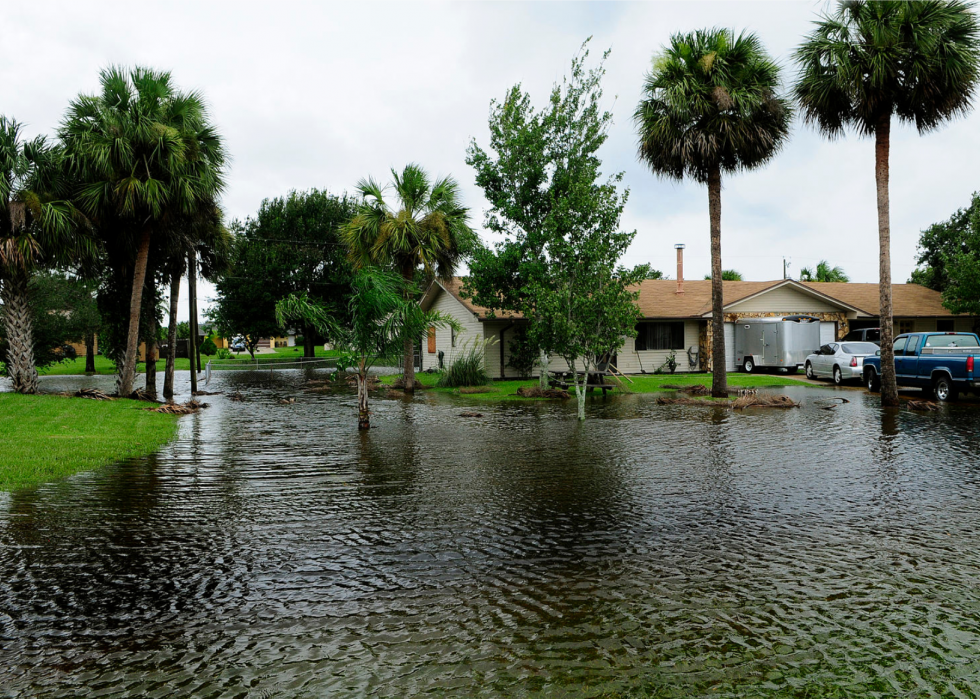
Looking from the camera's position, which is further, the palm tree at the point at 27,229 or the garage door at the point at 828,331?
the garage door at the point at 828,331

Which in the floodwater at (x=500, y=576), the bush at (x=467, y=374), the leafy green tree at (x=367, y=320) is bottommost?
the floodwater at (x=500, y=576)

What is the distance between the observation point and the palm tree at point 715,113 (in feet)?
67.8

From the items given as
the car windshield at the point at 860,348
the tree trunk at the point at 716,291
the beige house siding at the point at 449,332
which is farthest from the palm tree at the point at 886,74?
the beige house siding at the point at 449,332

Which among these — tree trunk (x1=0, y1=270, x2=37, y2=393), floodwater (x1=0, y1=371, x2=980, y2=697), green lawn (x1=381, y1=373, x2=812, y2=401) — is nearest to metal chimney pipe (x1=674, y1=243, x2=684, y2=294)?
green lawn (x1=381, y1=373, x2=812, y2=401)

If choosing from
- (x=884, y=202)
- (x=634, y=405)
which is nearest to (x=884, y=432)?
(x=634, y=405)

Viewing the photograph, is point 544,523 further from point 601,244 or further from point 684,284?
point 684,284

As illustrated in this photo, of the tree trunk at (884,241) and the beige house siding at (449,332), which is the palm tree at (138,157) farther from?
the tree trunk at (884,241)

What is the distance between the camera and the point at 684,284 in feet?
124

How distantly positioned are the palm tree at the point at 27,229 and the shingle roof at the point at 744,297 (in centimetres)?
1518

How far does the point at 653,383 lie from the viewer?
26.7 meters

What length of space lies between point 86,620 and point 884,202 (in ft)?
68.9

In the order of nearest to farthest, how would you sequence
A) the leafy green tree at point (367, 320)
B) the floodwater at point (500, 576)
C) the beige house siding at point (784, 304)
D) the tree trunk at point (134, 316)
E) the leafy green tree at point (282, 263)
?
the floodwater at point (500, 576)
the leafy green tree at point (367, 320)
the tree trunk at point (134, 316)
the beige house siding at point (784, 304)
the leafy green tree at point (282, 263)

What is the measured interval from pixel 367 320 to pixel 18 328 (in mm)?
12752

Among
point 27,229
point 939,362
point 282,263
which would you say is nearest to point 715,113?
point 939,362
